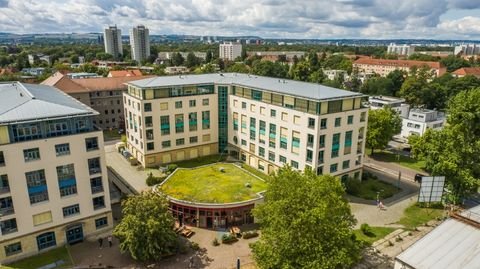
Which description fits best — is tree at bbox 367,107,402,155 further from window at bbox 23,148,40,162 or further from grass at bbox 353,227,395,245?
window at bbox 23,148,40,162

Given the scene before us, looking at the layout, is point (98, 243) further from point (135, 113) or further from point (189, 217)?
point (135, 113)

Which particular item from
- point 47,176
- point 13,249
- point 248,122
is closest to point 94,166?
point 47,176

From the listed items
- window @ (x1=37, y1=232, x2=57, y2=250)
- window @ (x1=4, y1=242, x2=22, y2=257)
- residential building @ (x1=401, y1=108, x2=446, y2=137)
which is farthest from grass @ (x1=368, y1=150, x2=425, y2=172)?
window @ (x1=4, y1=242, x2=22, y2=257)

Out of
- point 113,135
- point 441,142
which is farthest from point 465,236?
point 113,135

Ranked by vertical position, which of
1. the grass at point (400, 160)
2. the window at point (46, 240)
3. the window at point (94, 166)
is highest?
the window at point (94, 166)

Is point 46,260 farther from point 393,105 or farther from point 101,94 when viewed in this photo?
point 393,105

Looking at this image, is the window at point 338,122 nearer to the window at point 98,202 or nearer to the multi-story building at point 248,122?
the multi-story building at point 248,122

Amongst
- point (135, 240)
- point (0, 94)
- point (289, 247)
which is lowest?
point (135, 240)

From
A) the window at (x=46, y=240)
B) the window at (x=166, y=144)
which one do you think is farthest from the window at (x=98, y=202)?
the window at (x=166, y=144)
